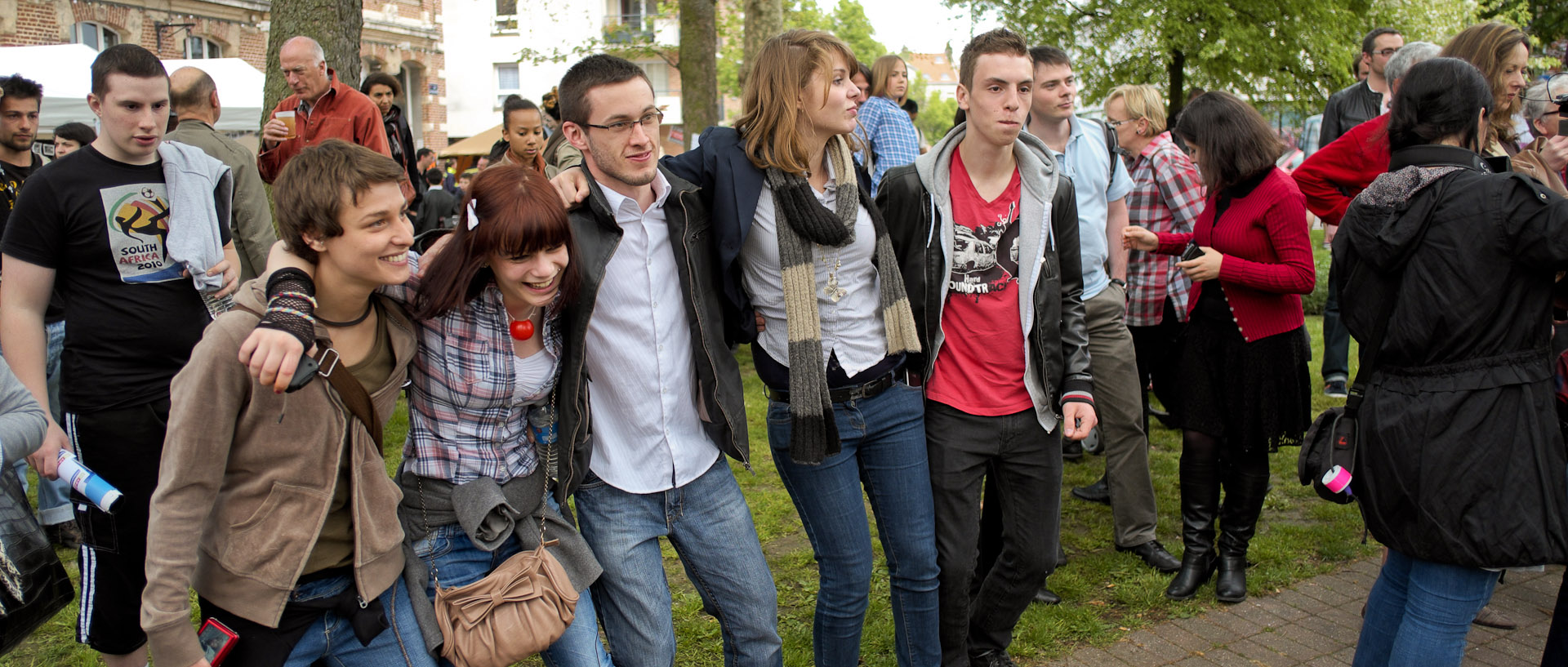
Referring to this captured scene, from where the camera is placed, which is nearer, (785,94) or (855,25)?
(785,94)

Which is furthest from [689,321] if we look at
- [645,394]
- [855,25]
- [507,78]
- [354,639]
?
[855,25]

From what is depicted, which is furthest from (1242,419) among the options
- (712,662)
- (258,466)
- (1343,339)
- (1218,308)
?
(1343,339)

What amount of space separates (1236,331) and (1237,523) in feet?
2.71

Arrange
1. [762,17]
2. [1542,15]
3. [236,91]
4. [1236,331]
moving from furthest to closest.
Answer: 1. [1542,15]
2. [236,91]
3. [762,17]
4. [1236,331]

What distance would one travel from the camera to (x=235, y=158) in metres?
4.73

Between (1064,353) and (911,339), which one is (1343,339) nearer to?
(1064,353)

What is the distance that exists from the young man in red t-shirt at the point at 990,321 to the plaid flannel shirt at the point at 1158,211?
186cm

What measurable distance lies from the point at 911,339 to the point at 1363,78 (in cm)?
633

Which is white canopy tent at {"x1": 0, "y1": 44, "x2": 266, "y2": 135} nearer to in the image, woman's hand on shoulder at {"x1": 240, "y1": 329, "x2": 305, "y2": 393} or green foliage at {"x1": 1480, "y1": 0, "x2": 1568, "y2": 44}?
woman's hand on shoulder at {"x1": 240, "y1": 329, "x2": 305, "y2": 393}

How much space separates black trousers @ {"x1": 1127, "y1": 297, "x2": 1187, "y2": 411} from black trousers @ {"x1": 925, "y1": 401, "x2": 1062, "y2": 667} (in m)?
1.38

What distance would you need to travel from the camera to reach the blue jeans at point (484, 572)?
2.67 m

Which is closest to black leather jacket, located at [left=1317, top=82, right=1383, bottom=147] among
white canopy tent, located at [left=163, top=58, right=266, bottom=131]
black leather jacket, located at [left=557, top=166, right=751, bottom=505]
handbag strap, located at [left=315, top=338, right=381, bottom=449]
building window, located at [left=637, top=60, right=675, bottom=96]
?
black leather jacket, located at [left=557, top=166, right=751, bottom=505]

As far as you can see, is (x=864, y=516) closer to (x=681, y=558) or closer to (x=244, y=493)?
(x=681, y=558)

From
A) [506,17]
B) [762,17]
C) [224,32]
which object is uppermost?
[506,17]
